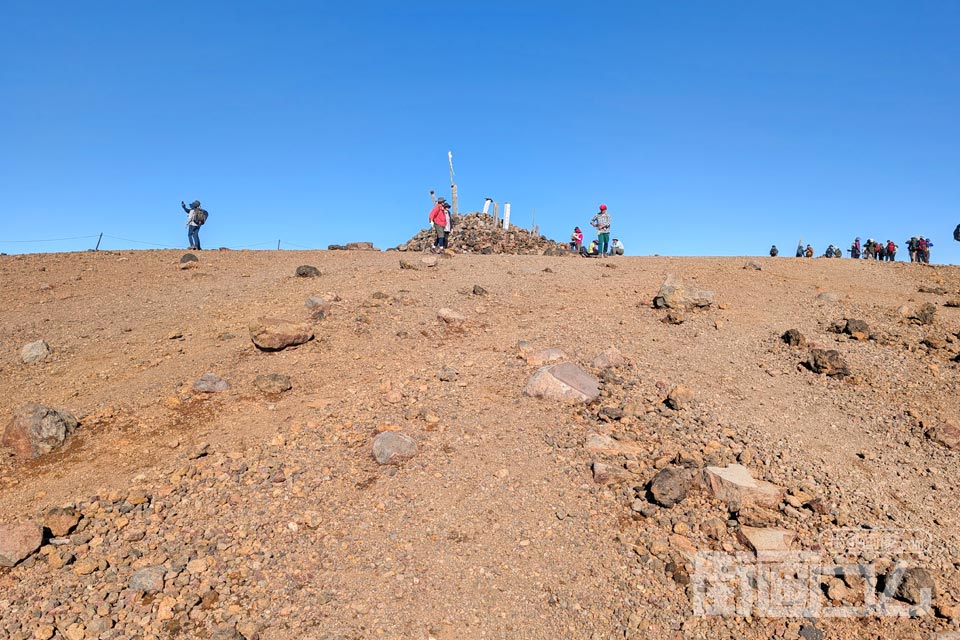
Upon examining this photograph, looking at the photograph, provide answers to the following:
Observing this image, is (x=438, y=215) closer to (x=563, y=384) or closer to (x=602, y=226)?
(x=602, y=226)

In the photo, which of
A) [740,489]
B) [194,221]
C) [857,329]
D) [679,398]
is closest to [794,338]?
[857,329]

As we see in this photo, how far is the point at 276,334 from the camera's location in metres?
7.60

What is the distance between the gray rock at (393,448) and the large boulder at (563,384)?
1570 mm

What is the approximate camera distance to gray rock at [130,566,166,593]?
3803mm

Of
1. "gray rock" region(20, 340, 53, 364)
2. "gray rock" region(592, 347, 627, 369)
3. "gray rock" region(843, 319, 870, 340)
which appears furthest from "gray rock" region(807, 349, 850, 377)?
"gray rock" region(20, 340, 53, 364)

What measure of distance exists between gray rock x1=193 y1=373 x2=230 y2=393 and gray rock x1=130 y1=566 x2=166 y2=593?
287 cm

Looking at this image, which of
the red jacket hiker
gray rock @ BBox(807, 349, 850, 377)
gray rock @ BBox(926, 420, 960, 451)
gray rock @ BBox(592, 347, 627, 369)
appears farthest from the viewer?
the red jacket hiker

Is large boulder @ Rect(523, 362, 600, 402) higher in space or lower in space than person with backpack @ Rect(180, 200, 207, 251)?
lower

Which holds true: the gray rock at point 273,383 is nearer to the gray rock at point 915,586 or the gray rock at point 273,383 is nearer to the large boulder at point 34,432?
the large boulder at point 34,432

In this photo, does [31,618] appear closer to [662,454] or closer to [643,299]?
[662,454]

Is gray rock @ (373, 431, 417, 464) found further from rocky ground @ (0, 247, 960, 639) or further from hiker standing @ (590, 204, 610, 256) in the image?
hiker standing @ (590, 204, 610, 256)

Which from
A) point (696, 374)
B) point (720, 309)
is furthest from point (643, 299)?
point (696, 374)

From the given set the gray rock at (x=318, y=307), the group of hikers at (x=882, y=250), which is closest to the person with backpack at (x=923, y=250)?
the group of hikers at (x=882, y=250)

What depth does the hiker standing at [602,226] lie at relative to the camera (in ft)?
53.8
